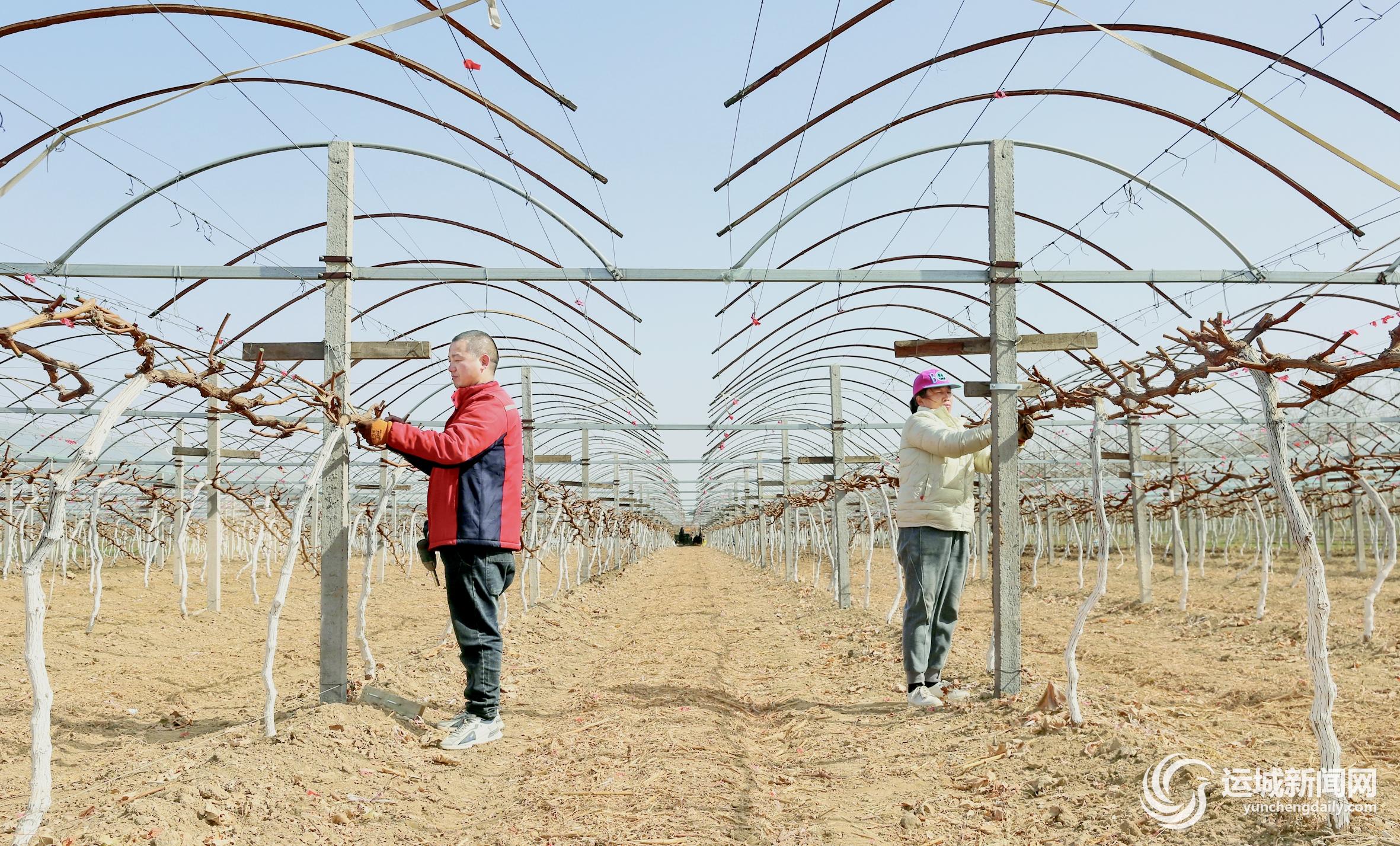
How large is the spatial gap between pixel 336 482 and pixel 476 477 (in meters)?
1.27

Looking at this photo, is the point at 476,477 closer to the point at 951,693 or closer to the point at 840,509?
the point at 951,693

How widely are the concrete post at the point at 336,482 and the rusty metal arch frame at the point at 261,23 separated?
102cm

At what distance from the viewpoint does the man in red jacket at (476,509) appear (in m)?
4.57

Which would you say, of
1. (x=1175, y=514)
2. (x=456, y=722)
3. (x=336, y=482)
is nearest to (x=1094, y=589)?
(x=456, y=722)

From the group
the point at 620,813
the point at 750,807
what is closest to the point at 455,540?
the point at 620,813

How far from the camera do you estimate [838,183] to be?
22.2ft

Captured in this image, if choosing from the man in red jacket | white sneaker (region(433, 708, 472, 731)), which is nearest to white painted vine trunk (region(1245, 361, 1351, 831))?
the man in red jacket

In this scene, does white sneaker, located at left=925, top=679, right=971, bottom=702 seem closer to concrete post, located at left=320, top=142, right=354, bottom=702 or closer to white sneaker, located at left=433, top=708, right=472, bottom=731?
white sneaker, located at left=433, top=708, right=472, bottom=731

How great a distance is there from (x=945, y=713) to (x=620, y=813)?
8.12 feet

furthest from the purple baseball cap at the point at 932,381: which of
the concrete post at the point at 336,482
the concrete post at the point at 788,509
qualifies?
the concrete post at the point at 788,509

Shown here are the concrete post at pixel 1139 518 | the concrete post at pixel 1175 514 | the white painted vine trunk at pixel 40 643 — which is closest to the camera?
the white painted vine trunk at pixel 40 643

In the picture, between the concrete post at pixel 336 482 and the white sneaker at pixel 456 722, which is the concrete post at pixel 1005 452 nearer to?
the white sneaker at pixel 456 722

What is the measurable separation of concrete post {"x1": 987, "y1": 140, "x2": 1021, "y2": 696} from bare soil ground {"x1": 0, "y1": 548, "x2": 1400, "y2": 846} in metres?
0.34

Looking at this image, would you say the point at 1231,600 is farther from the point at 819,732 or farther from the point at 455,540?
the point at 455,540
